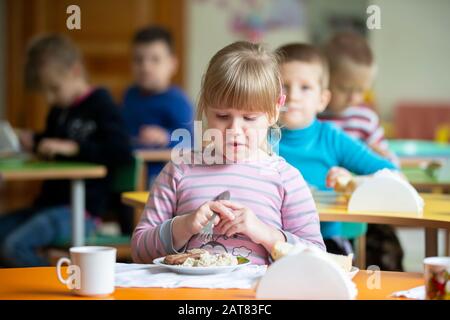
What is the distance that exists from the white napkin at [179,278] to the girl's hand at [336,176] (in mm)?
622

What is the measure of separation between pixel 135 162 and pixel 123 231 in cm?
34

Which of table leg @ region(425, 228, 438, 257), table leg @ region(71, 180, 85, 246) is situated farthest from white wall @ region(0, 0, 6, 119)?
table leg @ region(425, 228, 438, 257)

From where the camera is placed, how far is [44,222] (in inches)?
109

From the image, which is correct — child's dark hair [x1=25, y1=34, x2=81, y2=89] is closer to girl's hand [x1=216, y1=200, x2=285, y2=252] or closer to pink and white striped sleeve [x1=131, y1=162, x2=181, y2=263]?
pink and white striped sleeve [x1=131, y1=162, x2=181, y2=263]

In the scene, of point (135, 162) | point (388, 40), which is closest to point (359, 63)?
point (135, 162)

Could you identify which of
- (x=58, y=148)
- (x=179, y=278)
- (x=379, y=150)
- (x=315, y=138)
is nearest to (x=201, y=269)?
(x=179, y=278)

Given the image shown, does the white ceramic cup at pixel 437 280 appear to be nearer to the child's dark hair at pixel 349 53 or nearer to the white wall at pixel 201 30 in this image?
the child's dark hair at pixel 349 53

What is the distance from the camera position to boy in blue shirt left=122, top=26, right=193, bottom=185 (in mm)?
3982

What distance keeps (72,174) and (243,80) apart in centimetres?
145

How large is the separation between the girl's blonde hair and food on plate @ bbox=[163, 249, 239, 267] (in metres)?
0.23

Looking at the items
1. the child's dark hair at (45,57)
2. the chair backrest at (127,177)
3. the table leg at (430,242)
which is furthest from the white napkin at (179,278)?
the child's dark hair at (45,57)

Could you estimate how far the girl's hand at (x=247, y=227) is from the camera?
125 centimetres

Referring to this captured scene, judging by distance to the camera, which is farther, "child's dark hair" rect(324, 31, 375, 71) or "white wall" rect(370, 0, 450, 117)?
"white wall" rect(370, 0, 450, 117)

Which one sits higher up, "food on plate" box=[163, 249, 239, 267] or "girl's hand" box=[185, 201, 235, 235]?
"girl's hand" box=[185, 201, 235, 235]
